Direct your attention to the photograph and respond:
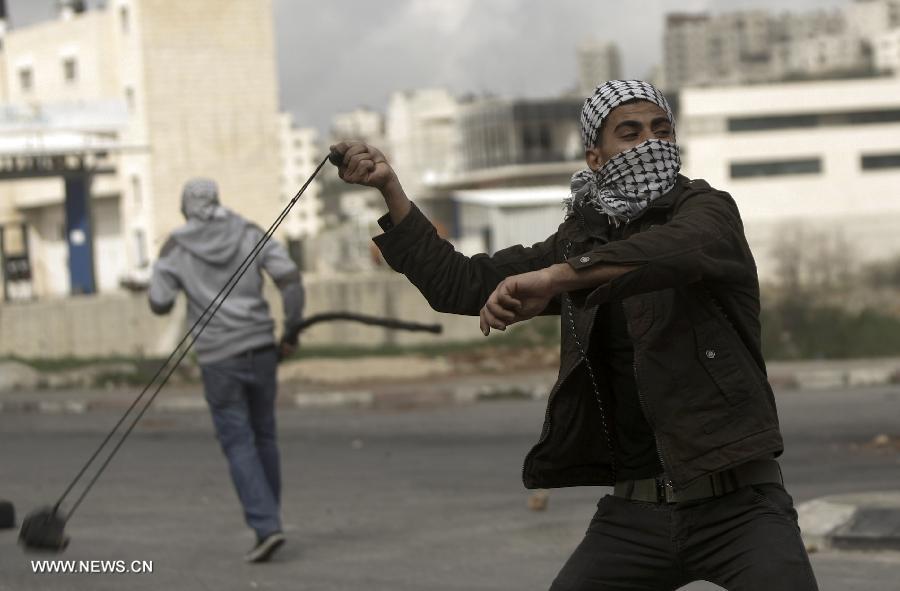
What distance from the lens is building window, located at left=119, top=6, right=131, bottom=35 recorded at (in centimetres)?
6875

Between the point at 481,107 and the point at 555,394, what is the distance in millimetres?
109433

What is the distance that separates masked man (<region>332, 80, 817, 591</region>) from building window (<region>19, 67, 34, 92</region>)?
7923 cm

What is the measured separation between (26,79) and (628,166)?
80198 mm

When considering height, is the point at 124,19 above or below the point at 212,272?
above

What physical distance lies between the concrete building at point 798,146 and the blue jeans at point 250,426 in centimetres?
7862

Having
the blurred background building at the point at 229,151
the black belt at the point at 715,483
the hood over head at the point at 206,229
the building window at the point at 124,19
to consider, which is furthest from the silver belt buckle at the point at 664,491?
the building window at the point at 124,19

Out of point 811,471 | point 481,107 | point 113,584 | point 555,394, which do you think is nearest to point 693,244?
point 555,394

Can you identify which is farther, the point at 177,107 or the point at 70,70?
the point at 70,70

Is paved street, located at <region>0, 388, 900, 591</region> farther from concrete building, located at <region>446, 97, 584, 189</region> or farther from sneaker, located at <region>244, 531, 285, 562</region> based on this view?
concrete building, located at <region>446, 97, 584, 189</region>

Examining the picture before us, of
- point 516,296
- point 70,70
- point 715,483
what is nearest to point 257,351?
point 715,483

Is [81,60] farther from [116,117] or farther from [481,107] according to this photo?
[481,107]

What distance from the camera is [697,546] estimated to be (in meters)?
3.54

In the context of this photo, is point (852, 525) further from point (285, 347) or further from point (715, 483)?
point (715, 483)

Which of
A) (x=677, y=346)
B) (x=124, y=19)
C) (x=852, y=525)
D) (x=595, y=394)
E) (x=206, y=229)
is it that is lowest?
(x=852, y=525)
